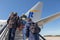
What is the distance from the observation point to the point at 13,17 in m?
6.50

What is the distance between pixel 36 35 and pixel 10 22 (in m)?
1.11

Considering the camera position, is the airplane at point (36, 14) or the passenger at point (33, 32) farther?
the airplane at point (36, 14)

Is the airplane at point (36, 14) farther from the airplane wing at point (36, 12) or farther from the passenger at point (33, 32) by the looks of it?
the passenger at point (33, 32)

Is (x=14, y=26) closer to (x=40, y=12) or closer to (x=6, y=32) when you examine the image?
(x=6, y=32)

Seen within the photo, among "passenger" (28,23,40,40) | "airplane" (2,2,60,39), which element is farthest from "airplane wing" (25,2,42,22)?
"passenger" (28,23,40,40)

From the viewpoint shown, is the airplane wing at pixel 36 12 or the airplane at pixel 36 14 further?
the airplane wing at pixel 36 12

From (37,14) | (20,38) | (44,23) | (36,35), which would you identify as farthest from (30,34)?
(37,14)

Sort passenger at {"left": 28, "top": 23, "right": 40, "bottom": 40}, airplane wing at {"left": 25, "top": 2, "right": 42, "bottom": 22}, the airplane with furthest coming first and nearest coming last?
airplane wing at {"left": 25, "top": 2, "right": 42, "bottom": 22}, the airplane, passenger at {"left": 28, "top": 23, "right": 40, "bottom": 40}

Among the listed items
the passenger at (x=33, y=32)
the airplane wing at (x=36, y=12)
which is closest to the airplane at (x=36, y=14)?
the airplane wing at (x=36, y=12)

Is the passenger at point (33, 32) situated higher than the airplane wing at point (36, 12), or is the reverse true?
the airplane wing at point (36, 12)

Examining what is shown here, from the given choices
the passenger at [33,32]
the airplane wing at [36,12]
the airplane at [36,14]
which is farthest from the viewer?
the airplane wing at [36,12]

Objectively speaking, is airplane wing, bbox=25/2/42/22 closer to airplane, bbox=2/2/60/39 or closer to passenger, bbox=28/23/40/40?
airplane, bbox=2/2/60/39

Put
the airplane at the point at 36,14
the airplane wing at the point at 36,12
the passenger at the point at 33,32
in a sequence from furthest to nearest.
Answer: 1. the airplane wing at the point at 36,12
2. the airplane at the point at 36,14
3. the passenger at the point at 33,32

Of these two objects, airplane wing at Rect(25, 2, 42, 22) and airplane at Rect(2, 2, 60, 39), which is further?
airplane wing at Rect(25, 2, 42, 22)
